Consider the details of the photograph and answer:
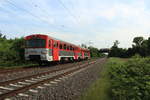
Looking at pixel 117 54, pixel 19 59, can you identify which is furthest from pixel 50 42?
pixel 117 54

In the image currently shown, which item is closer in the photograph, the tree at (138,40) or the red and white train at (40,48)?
the red and white train at (40,48)

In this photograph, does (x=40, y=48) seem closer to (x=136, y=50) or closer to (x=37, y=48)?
(x=37, y=48)

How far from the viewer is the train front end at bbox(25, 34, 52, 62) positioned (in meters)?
14.3

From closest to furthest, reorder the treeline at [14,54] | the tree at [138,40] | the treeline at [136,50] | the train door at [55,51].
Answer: the train door at [55,51] < the treeline at [14,54] < the treeline at [136,50] < the tree at [138,40]

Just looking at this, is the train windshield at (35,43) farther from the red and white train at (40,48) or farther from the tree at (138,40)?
the tree at (138,40)

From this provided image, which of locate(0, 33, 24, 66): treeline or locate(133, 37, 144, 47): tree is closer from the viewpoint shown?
locate(0, 33, 24, 66): treeline

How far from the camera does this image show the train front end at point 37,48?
47.0 ft

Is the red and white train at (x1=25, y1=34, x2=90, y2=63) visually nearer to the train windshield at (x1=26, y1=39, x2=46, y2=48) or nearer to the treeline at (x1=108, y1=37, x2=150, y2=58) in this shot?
the train windshield at (x1=26, y1=39, x2=46, y2=48)

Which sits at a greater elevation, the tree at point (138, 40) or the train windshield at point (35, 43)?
the tree at point (138, 40)

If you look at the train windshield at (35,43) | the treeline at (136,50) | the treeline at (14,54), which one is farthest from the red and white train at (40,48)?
the treeline at (136,50)

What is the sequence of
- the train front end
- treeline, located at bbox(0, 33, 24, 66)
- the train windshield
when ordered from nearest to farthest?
the train front end < the train windshield < treeline, located at bbox(0, 33, 24, 66)

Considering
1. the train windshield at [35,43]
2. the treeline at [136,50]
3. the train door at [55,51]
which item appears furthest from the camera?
the treeline at [136,50]

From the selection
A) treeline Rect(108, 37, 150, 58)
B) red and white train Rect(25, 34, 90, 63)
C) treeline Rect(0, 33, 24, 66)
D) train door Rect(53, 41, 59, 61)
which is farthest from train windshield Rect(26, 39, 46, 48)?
treeline Rect(108, 37, 150, 58)

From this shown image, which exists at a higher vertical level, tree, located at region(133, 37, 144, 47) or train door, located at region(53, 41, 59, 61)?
tree, located at region(133, 37, 144, 47)
